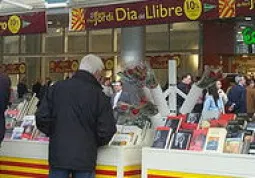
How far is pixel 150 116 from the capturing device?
484cm

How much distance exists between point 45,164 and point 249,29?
A: 42.6ft

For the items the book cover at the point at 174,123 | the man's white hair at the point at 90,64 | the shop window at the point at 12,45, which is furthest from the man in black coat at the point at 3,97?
the shop window at the point at 12,45

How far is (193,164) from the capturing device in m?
4.08

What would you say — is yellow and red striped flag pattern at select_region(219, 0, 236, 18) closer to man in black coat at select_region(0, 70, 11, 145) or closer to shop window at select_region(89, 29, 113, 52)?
man in black coat at select_region(0, 70, 11, 145)

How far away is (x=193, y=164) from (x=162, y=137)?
403 mm

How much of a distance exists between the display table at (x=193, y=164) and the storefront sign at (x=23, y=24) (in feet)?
10.8

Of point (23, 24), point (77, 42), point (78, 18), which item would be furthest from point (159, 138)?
point (77, 42)

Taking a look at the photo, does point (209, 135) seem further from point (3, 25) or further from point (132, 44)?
point (132, 44)

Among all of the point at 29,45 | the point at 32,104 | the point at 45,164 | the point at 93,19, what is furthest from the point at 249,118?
the point at 29,45

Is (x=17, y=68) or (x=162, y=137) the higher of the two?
(x=17, y=68)

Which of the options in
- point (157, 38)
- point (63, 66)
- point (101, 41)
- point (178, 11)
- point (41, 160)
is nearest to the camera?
point (41, 160)

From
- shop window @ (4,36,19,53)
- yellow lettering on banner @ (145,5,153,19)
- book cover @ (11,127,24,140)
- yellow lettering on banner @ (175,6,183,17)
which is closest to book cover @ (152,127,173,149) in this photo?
book cover @ (11,127,24,140)

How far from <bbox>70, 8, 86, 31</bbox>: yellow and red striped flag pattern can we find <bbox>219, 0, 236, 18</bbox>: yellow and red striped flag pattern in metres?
1.91

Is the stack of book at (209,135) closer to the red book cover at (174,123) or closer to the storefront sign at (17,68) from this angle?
the red book cover at (174,123)
